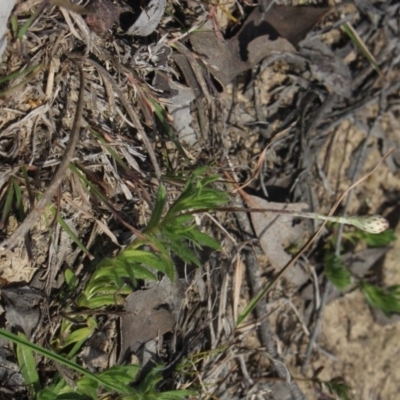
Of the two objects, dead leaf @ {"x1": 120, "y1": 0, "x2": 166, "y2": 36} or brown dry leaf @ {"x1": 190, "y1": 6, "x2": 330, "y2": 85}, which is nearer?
dead leaf @ {"x1": 120, "y1": 0, "x2": 166, "y2": 36}

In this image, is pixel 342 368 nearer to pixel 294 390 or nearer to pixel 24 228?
pixel 294 390

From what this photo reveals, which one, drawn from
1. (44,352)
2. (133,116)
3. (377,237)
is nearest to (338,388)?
(377,237)

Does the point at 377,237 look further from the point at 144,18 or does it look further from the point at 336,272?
the point at 144,18

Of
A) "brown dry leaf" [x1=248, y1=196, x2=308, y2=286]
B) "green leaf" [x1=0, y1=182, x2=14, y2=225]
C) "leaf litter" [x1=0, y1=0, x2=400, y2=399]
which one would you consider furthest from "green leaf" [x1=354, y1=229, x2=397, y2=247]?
"green leaf" [x1=0, y1=182, x2=14, y2=225]

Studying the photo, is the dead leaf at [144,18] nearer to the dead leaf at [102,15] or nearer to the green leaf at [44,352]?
the dead leaf at [102,15]

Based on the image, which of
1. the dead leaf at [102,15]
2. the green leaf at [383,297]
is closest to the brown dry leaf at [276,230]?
the green leaf at [383,297]

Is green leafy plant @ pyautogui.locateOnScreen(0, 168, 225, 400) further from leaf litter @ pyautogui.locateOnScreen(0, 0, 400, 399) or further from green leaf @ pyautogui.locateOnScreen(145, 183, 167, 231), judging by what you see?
leaf litter @ pyautogui.locateOnScreen(0, 0, 400, 399)

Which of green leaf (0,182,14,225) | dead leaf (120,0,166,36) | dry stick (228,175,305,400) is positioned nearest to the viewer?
green leaf (0,182,14,225)
